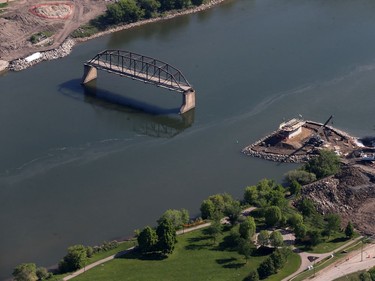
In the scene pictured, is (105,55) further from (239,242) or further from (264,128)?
(239,242)

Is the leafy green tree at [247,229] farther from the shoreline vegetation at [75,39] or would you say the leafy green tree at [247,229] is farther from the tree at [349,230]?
the shoreline vegetation at [75,39]

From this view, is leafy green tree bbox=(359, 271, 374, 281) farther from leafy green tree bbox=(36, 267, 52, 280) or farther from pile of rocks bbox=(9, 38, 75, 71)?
pile of rocks bbox=(9, 38, 75, 71)

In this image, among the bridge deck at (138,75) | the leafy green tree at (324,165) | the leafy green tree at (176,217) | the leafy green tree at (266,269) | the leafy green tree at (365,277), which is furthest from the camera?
the bridge deck at (138,75)

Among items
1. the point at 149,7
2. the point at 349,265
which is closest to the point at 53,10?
the point at 149,7

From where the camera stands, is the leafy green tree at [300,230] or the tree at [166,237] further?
the leafy green tree at [300,230]

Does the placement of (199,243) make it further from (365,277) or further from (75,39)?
(75,39)

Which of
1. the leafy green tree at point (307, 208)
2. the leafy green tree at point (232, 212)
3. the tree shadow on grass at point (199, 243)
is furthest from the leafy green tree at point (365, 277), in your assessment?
the tree shadow on grass at point (199, 243)
